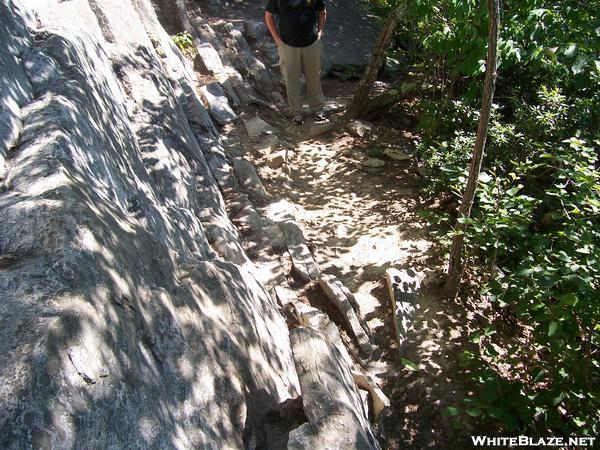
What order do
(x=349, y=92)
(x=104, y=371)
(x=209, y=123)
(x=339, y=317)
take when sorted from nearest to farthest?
(x=104, y=371) < (x=339, y=317) < (x=209, y=123) < (x=349, y=92)

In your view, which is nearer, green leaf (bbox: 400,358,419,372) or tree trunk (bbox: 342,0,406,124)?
green leaf (bbox: 400,358,419,372)

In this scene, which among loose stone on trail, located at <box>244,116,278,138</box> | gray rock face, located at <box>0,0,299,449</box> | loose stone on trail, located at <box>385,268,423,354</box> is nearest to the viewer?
gray rock face, located at <box>0,0,299,449</box>

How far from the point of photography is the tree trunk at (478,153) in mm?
2998

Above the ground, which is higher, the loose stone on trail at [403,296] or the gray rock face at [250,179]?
the gray rock face at [250,179]

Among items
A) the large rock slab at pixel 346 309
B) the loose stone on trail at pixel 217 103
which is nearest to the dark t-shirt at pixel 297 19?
the loose stone on trail at pixel 217 103

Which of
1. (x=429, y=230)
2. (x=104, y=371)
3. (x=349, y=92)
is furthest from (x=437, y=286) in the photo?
(x=349, y=92)

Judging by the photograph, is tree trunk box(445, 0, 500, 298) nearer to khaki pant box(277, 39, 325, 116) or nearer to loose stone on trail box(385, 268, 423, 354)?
loose stone on trail box(385, 268, 423, 354)

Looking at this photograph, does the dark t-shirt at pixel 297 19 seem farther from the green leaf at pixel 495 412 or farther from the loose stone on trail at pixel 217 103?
the green leaf at pixel 495 412

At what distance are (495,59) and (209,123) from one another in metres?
4.13

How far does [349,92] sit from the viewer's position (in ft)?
30.4

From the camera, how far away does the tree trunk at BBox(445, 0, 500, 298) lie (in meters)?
3.00

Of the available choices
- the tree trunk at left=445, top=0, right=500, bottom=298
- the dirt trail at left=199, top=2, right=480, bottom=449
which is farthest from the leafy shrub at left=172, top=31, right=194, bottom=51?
the tree trunk at left=445, top=0, right=500, bottom=298

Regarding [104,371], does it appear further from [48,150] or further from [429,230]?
[429,230]

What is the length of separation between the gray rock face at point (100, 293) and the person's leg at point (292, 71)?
363 centimetres
